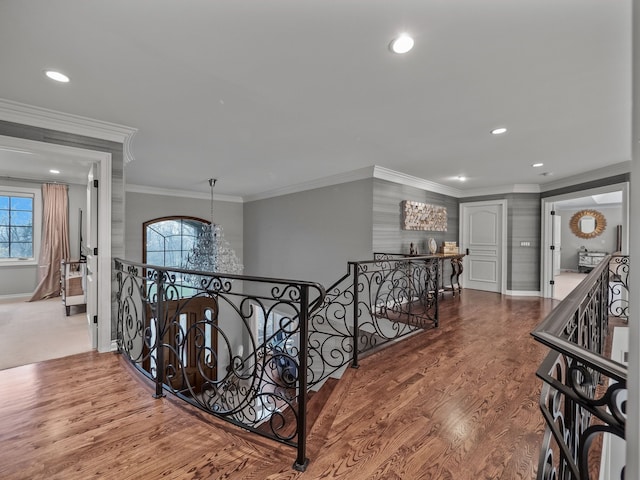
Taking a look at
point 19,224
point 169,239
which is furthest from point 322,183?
point 19,224

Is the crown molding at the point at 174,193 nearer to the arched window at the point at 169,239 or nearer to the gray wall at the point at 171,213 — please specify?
the gray wall at the point at 171,213

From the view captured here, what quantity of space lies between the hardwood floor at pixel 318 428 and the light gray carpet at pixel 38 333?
0.38m

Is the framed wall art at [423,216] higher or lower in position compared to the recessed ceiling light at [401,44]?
lower

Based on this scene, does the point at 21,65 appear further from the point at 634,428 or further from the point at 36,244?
the point at 36,244

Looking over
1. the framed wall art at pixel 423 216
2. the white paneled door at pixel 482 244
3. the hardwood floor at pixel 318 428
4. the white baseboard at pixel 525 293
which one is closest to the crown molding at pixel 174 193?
the hardwood floor at pixel 318 428

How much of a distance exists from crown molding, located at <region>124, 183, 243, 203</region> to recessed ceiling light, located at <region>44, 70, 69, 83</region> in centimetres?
427

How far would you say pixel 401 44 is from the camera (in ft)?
5.81

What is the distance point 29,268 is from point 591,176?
1062cm

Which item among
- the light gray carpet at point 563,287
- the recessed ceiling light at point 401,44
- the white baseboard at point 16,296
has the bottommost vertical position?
the white baseboard at point 16,296

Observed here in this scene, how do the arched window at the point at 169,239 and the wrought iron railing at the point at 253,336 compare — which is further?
the arched window at the point at 169,239

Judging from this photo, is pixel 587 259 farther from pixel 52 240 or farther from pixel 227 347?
pixel 52 240

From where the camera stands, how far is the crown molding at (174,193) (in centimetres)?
611

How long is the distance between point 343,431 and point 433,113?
271cm

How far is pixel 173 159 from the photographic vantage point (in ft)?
13.9
